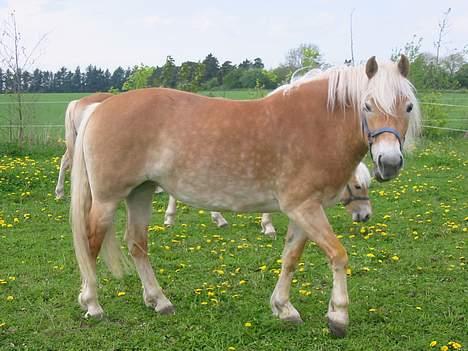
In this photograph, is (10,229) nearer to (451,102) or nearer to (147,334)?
(147,334)

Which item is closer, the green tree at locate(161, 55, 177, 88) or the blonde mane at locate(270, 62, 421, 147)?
the blonde mane at locate(270, 62, 421, 147)

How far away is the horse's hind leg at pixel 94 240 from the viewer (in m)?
4.55

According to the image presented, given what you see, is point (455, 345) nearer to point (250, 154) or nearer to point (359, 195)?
point (250, 154)

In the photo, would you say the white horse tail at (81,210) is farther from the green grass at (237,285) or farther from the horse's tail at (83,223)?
the green grass at (237,285)

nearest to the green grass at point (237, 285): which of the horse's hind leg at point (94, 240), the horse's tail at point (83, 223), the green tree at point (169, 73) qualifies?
the horse's hind leg at point (94, 240)

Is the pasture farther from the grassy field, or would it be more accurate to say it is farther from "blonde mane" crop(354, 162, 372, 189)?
the grassy field

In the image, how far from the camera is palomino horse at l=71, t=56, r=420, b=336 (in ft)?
12.9

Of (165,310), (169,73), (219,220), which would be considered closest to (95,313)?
(165,310)

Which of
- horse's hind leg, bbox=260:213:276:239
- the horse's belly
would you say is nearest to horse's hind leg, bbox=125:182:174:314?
the horse's belly

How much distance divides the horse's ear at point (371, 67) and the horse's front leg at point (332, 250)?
101 cm

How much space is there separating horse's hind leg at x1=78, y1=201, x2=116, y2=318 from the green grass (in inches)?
5.4

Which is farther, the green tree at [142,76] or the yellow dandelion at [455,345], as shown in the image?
the green tree at [142,76]

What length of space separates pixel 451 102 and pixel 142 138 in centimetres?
1956

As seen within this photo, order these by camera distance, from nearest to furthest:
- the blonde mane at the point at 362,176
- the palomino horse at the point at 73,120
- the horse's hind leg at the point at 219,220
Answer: the blonde mane at the point at 362,176 < the horse's hind leg at the point at 219,220 < the palomino horse at the point at 73,120
